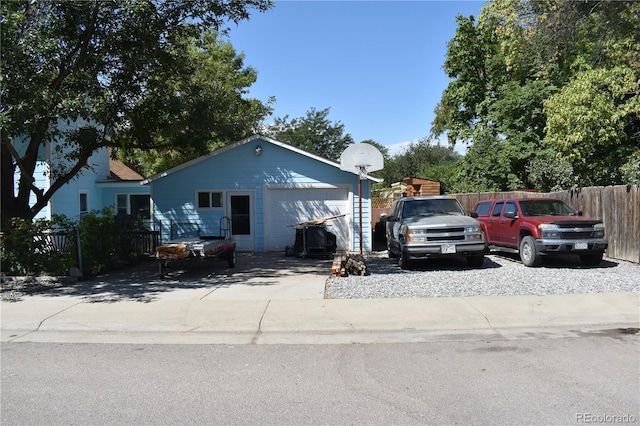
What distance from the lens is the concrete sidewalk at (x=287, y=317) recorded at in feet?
22.3

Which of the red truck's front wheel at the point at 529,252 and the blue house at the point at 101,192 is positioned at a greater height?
the blue house at the point at 101,192

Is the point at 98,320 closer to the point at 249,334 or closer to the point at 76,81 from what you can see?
the point at 249,334

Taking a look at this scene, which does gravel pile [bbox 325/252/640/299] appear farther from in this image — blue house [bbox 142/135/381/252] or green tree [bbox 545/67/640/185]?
blue house [bbox 142/135/381/252]

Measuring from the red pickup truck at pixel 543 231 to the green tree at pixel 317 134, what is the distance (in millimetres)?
30332

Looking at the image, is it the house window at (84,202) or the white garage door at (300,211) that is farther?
the house window at (84,202)

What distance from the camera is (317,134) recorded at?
44.9 meters

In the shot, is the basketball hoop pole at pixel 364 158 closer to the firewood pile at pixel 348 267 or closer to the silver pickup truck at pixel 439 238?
the silver pickup truck at pixel 439 238

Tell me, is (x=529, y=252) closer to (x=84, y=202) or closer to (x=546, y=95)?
(x=546, y=95)

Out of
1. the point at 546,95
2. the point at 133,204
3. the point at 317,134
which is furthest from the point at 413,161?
the point at 133,204

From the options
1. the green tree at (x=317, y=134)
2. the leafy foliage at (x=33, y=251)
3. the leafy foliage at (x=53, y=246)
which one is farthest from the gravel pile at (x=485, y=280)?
the green tree at (x=317, y=134)

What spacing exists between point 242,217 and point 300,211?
6.41 feet

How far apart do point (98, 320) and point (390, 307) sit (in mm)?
4507

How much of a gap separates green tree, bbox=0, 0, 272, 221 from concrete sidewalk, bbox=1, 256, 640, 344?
3529 millimetres

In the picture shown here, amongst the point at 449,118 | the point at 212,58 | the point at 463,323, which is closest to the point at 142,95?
the point at 463,323
